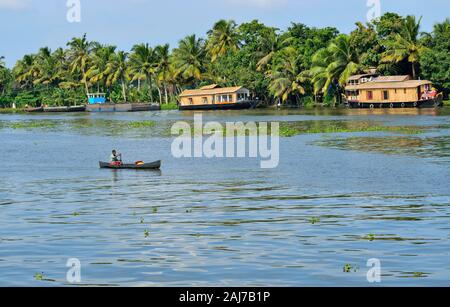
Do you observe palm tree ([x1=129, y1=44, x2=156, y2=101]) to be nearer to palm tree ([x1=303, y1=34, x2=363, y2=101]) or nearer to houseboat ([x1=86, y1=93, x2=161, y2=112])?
houseboat ([x1=86, y1=93, x2=161, y2=112])

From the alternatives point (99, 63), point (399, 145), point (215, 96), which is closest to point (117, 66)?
point (99, 63)

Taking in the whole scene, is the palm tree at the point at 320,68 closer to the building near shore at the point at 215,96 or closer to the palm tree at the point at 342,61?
the palm tree at the point at 342,61

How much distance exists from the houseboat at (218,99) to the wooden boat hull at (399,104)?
1710 centimetres

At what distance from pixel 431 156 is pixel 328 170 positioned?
672 centimetres

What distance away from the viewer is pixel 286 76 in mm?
114500

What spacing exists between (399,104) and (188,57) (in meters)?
40.8

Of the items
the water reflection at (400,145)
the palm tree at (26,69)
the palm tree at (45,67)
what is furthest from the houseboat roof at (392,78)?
the palm tree at (26,69)

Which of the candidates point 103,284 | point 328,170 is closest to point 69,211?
point 103,284

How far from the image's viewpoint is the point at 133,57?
133 metres

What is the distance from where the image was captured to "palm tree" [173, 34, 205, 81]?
128m

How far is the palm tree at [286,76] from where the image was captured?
113 m

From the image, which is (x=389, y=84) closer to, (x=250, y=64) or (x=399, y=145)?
(x=250, y=64)

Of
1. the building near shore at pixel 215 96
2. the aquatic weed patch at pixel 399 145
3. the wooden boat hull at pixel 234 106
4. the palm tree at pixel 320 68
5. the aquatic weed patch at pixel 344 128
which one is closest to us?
the aquatic weed patch at pixel 399 145
